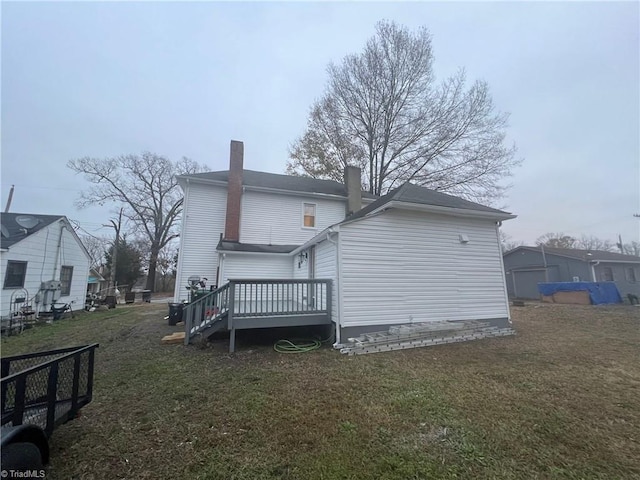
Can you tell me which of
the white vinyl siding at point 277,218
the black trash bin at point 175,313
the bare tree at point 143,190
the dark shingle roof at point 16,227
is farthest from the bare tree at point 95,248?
the black trash bin at point 175,313

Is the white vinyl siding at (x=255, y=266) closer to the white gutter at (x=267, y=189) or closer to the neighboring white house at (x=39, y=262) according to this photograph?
the white gutter at (x=267, y=189)

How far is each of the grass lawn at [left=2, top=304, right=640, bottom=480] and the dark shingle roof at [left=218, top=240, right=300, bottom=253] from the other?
5.57 metres

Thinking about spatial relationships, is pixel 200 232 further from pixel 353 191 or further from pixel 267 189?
pixel 353 191

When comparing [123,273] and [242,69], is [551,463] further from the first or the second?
[123,273]

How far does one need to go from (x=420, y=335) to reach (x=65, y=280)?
18.1m

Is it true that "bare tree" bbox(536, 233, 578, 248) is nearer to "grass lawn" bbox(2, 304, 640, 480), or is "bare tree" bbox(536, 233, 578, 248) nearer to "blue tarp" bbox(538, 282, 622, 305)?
"blue tarp" bbox(538, 282, 622, 305)

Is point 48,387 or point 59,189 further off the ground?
point 59,189

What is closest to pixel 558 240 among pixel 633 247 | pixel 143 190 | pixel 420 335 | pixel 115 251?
pixel 633 247

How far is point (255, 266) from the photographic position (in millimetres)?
12062

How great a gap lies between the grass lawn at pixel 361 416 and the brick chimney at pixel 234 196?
6762 millimetres

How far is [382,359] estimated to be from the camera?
234 inches

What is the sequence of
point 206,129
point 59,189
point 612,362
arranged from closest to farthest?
point 612,362, point 206,129, point 59,189

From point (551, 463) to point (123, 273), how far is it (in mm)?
35198

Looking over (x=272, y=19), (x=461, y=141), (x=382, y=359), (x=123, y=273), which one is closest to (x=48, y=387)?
(x=382, y=359)
